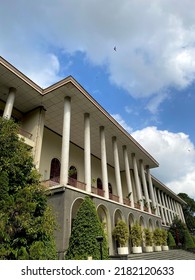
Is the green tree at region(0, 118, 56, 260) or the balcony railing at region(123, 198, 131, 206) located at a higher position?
the balcony railing at region(123, 198, 131, 206)

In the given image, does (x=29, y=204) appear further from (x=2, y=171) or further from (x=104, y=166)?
(x=104, y=166)

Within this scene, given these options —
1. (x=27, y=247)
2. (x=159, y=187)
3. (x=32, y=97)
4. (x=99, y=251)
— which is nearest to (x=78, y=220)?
(x=99, y=251)

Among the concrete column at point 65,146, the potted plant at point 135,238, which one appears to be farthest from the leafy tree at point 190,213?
the concrete column at point 65,146

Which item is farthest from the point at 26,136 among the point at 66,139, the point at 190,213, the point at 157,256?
the point at 190,213

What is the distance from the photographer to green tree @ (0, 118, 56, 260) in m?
6.66

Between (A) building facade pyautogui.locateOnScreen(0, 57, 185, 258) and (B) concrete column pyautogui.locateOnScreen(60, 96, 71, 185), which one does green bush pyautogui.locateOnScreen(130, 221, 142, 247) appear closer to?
(A) building facade pyautogui.locateOnScreen(0, 57, 185, 258)

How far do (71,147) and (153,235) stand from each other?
1060 cm

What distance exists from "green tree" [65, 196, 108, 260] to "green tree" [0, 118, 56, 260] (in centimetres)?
123

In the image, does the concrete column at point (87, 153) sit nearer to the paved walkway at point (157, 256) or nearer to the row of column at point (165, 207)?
the paved walkway at point (157, 256)

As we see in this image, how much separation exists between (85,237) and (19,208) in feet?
13.1

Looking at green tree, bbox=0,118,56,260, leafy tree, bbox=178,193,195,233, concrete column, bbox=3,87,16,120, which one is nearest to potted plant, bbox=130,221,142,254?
green tree, bbox=0,118,56,260

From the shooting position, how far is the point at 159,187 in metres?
36.2

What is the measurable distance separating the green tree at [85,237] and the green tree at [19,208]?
4.02 ft

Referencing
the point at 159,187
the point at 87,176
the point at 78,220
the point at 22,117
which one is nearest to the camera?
the point at 78,220
